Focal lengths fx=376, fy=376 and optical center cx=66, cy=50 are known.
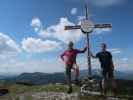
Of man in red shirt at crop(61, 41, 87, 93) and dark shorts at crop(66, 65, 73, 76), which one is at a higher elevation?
man in red shirt at crop(61, 41, 87, 93)

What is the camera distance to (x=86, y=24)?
92.6 feet

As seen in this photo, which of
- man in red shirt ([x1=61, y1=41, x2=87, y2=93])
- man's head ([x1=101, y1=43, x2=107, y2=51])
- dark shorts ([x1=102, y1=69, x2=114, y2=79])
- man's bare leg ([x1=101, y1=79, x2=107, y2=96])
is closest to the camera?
man's bare leg ([x1=101, y1=79, x2=107, y2=96])

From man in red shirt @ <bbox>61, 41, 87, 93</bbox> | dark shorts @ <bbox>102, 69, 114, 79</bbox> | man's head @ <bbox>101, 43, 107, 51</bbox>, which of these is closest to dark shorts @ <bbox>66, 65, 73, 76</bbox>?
man in red shirt @ <bbox>61, 41, 87, 93</bbox>

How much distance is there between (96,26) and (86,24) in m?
1.29

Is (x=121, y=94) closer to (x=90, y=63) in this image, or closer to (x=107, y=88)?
(x=107, y=88)

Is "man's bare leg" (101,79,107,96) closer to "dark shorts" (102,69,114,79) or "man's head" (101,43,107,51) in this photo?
"dark shorts" (102,69,114,79)

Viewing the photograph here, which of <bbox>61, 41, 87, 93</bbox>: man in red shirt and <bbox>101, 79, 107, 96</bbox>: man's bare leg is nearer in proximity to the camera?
<bbox>101, 79, 107, 96</bbox>: man's bare leg

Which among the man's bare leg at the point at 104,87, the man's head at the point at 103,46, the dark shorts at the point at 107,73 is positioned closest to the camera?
the man's bare leg at the point at 104,87

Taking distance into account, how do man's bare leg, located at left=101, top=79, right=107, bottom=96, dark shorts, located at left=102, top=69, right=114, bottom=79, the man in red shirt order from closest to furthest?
man's bare leg, located at left=101, top=79, right=107, bottom=96
dark shorts, located at left=102, top=69, right=114, bottom=79
the man in red shirt

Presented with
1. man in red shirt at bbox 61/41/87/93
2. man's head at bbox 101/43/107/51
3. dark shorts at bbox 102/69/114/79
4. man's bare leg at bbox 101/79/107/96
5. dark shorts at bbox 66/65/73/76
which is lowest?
man's bare leg at bbox 101/79/107/96

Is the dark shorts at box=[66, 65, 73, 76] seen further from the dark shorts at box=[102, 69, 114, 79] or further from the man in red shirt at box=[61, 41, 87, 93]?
the dark shorts at box=[102, 69, 114, 79]

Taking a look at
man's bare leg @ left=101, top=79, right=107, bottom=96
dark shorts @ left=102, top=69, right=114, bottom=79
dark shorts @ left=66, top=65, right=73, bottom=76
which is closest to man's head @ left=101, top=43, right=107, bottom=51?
dark shorts @ left=102, top=69, right=114, bottom=79

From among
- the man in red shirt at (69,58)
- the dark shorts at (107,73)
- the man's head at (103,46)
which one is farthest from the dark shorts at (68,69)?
the man's head at (103,46)

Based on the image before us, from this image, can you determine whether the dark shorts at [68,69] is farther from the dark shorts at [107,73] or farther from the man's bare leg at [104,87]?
the man's bare leg at [104,87]
